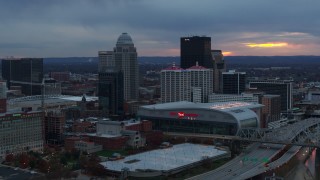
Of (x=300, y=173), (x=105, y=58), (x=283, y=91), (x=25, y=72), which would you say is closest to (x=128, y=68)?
(x=105, y=58)

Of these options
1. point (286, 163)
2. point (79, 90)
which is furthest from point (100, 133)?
point (79, 90)

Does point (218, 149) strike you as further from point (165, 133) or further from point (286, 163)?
point (165, 133)

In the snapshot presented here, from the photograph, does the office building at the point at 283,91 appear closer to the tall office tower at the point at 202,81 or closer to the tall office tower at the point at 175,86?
the tall office tower at the point at 202,81

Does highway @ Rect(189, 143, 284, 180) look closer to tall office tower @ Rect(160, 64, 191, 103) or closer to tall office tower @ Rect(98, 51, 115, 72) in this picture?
tall office tower @ Rect(160, 64, 191, 103)

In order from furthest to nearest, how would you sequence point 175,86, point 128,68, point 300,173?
point 128,68 < point 175,86 < point 300,173

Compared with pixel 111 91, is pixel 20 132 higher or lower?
lower

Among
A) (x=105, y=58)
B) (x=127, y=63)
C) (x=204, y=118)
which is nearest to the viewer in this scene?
(x=204, y=118)

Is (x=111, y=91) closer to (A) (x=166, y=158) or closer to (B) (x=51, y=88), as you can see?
(A) (x=166, y=158)

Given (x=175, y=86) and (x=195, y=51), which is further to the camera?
(x=195, y=51)

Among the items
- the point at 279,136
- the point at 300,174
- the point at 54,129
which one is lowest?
the point at 300,174
